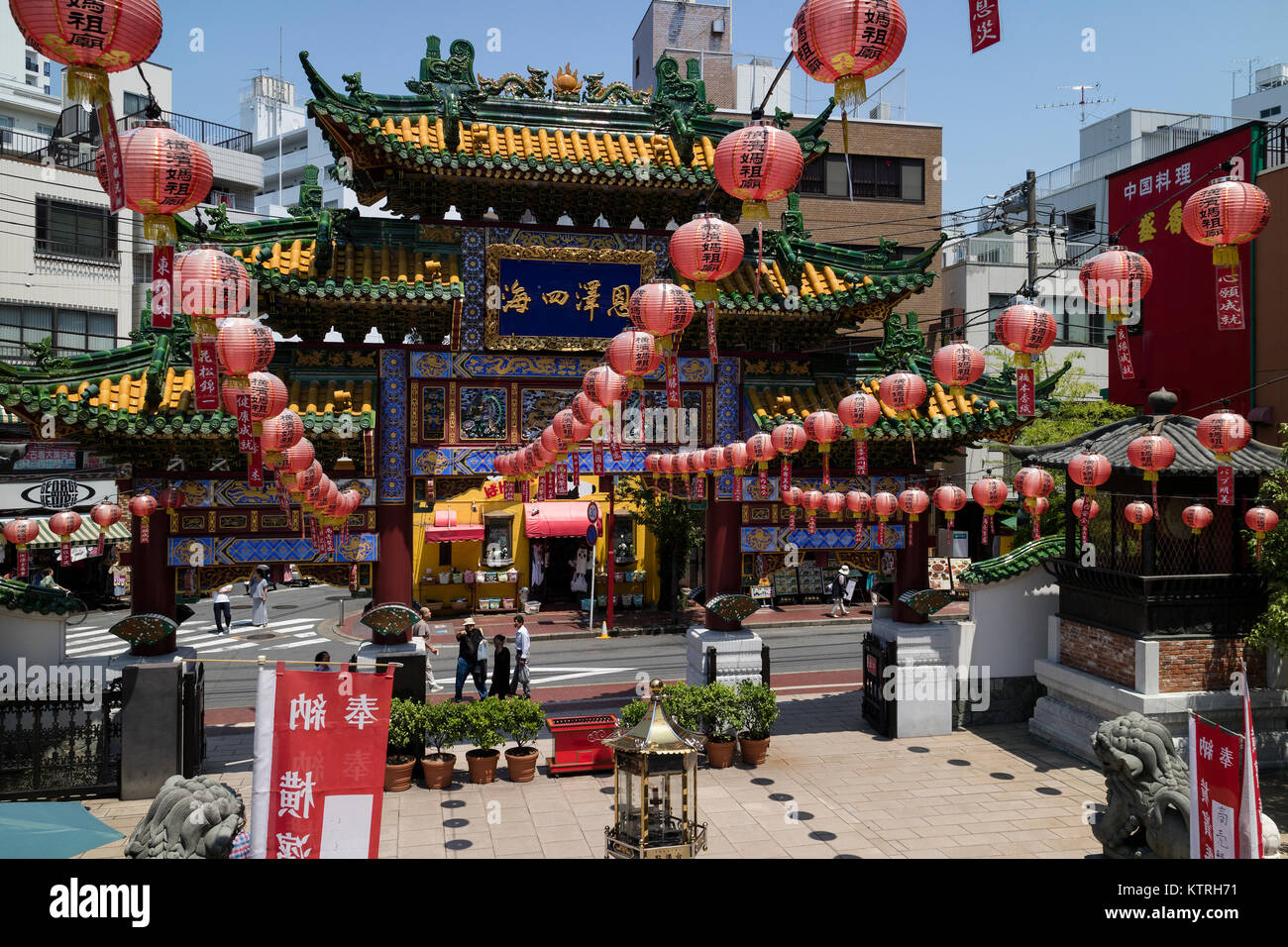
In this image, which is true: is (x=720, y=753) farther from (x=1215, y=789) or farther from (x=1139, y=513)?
(x=1215, y=789)

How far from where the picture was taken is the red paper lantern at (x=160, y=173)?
702 centimetres

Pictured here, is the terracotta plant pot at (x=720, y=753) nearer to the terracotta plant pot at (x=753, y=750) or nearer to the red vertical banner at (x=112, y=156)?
the terracotta plant pot at (x=753, y=750)

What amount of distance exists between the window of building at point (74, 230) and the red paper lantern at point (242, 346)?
25.7 m

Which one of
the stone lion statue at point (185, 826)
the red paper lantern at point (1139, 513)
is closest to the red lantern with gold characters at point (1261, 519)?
the red paper lantern at point (1139, 513)

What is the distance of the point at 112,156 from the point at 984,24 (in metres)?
6.27

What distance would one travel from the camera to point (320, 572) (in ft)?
46.6

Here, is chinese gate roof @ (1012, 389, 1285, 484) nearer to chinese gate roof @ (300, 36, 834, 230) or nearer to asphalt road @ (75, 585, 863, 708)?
chinese gate roof @ (300, 36, 834, 230)

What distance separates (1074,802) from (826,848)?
397 cm

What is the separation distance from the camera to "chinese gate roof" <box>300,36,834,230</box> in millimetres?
13773

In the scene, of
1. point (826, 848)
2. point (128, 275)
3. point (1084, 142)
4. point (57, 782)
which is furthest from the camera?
point (1084, 142)
